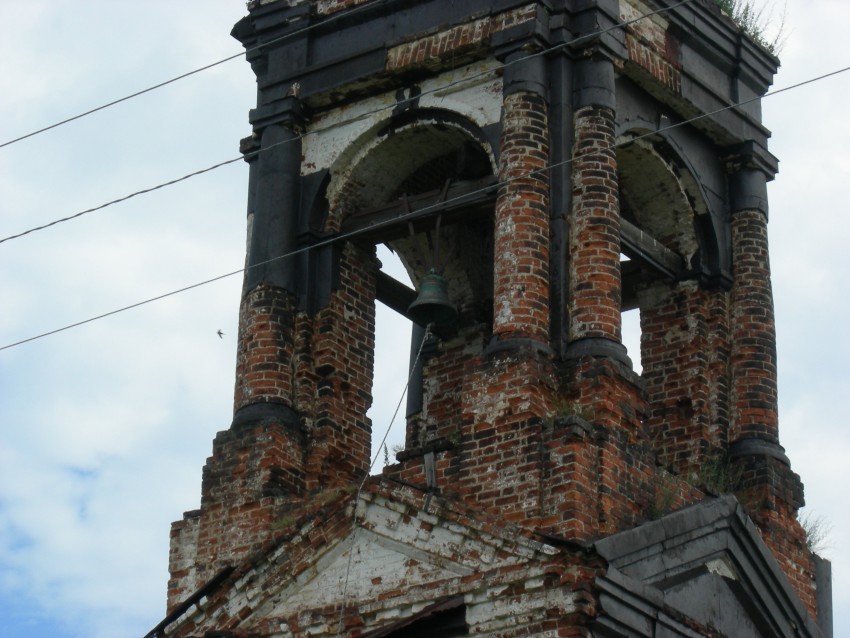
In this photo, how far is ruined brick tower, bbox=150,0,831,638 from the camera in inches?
754

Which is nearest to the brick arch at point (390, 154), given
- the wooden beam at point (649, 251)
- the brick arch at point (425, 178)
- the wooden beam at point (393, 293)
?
the brick arch at point (425, 178)

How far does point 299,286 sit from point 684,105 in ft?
12.5

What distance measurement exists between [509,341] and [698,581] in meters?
2.40

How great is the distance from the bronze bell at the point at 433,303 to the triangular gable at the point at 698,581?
9.51ft

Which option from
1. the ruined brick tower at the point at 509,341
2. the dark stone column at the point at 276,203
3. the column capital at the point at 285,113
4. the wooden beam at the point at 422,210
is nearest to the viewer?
the ruined brick tower at the point at 509,341

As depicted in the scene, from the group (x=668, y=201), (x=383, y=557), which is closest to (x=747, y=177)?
(x=668, y=201)

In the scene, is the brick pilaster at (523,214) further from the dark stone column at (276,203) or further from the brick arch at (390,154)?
the dark stone column at (276,203)

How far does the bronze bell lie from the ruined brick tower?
0.90ft

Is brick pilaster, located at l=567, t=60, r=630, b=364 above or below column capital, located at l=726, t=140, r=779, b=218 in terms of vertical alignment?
below

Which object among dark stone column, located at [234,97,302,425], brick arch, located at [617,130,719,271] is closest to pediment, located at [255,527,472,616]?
dark stone column, located at [234,97,302,425]

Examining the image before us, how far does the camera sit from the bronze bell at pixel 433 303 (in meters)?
21.0

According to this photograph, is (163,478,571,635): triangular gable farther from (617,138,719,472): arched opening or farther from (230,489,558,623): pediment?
(617,138,719,472): arched opening

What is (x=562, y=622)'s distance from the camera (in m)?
18.1

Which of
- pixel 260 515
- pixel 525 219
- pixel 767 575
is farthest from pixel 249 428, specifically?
pixel 767 575
